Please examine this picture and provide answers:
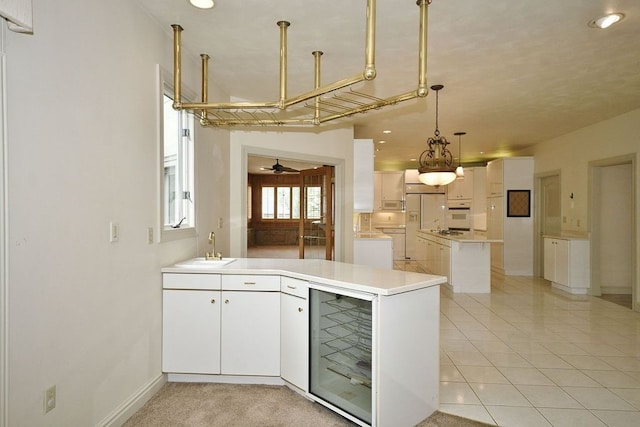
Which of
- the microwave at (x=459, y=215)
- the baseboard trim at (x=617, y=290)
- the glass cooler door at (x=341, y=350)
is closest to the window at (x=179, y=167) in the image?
the glass cooler door at (x=341, y=350)

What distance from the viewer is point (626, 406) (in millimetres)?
2627

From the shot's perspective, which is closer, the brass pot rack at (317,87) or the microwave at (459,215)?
the brass pot rack at (317,87)

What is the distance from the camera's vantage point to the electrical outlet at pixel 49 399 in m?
1.79

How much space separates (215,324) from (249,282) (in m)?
0.41

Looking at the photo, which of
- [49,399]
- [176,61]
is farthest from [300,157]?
[49,399]

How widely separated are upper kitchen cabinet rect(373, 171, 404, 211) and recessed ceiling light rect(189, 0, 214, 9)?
7.27 meters

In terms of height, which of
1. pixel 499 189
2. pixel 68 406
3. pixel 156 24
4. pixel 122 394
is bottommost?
pixel 122 394

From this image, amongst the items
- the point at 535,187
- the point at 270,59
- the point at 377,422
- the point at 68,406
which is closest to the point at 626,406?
the point at 377,422

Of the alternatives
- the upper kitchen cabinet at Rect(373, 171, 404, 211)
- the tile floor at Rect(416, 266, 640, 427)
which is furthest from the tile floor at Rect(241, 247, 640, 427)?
the upper kitchen cabinet at Rect(373, 171, 404, 211)

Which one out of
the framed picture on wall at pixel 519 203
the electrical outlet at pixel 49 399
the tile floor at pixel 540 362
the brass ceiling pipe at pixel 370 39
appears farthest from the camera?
the framed picture on wall at pixel 519 203

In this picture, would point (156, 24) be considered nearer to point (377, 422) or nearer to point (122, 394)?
point (122, 394)

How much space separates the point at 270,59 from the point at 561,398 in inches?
138

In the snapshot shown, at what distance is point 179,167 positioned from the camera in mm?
3395

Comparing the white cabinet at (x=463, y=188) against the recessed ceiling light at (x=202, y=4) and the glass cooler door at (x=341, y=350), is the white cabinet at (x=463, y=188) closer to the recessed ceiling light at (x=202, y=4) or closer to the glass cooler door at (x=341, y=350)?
the glass cooler door at (x=341, y=350)
